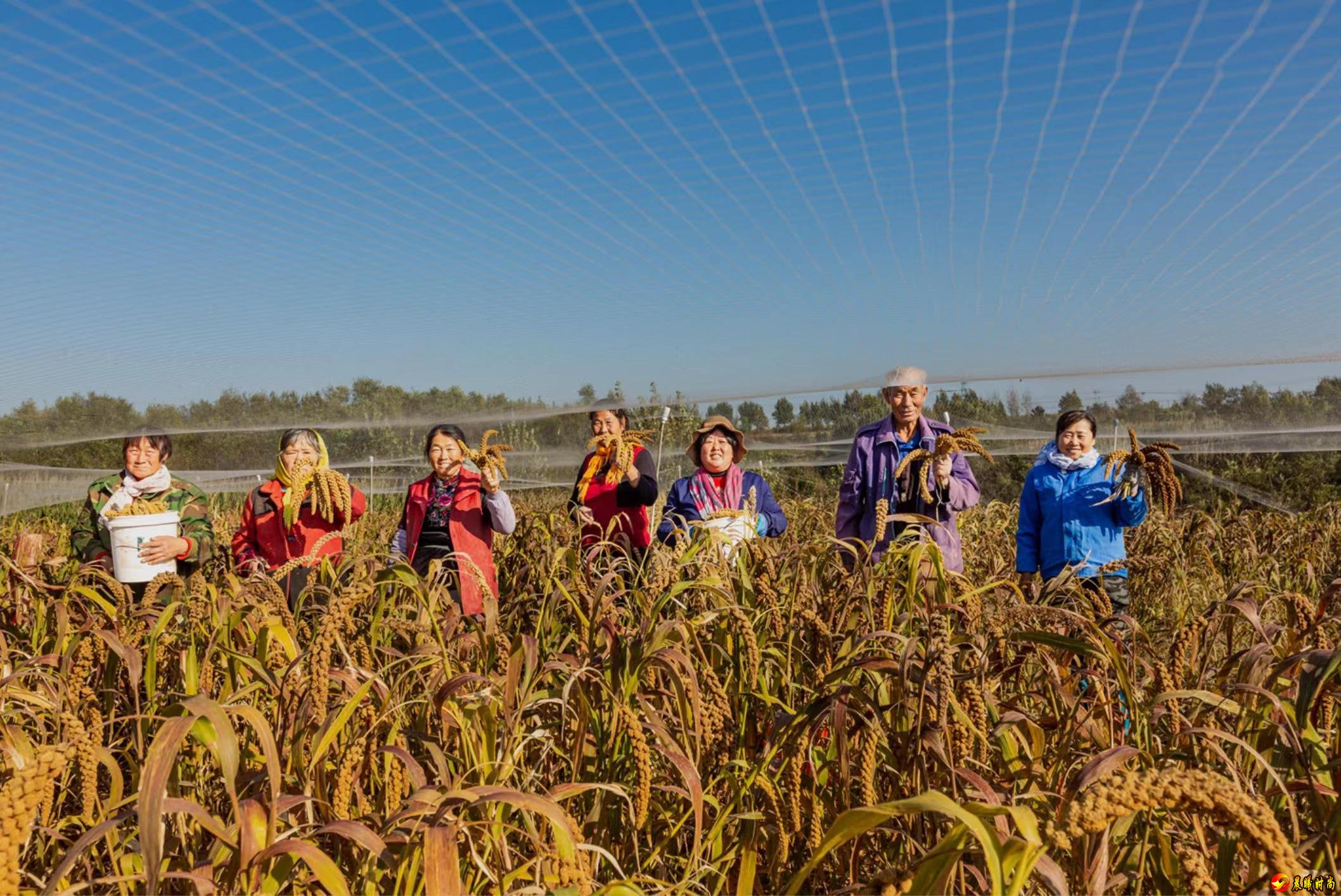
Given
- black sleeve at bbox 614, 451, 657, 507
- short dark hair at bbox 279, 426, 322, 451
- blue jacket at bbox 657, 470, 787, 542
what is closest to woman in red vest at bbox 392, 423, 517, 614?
short dark hair at bbox 279, 426, 322, 451

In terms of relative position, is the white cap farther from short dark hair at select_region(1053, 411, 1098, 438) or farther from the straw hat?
the straw hat

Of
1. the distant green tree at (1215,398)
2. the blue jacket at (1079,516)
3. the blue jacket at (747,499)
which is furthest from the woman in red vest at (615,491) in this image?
→ the distant green tree at (1215,398)

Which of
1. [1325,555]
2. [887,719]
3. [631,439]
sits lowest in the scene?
[1325,555]

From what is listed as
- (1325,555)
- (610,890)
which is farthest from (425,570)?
(1325,555)

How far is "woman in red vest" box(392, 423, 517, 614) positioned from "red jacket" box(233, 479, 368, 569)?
284mm

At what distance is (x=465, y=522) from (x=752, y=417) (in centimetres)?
737

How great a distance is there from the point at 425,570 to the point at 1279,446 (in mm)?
9574

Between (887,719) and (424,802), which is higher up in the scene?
(424,802)

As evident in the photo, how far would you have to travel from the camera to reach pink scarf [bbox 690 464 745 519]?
4.62m

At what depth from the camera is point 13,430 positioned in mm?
7086

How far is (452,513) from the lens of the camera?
4.20m

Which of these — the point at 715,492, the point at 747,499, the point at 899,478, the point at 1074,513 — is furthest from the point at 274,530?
the point at 1074,513

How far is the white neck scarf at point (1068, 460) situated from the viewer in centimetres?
438

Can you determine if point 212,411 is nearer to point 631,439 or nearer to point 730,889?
point 631,439
